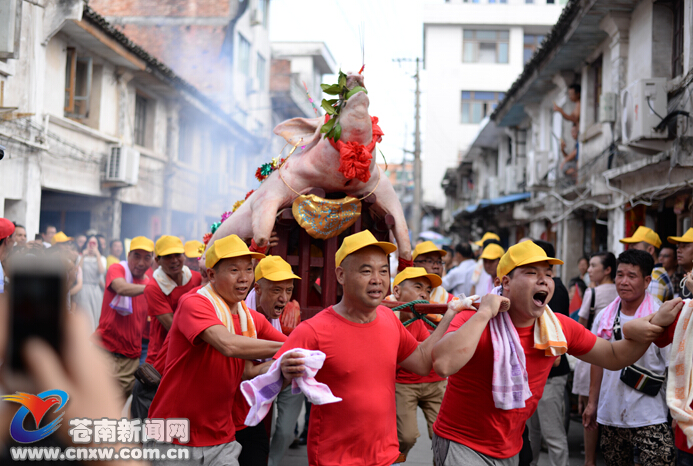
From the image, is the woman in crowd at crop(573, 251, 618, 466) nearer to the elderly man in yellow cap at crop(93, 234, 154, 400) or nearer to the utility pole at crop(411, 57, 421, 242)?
the elderly man in yellow cap at crop(93, 234, 154, 400)

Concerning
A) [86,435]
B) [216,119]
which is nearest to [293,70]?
[216,119]

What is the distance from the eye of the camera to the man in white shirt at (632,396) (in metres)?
4.46

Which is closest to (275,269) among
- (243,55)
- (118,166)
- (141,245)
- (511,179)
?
(141,245)

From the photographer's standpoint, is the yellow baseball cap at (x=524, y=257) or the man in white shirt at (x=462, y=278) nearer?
the yellow baseball cap at (x=524, y=257)

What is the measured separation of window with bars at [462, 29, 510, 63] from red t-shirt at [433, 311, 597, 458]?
37776 millimetres

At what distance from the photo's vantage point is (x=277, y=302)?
185 inches

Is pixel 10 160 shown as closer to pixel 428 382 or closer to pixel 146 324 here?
pixel 146 324

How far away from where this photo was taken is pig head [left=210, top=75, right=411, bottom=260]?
4320mm

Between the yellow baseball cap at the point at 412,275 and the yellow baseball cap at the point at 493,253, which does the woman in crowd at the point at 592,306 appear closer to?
the yellow baseball cap at the point at 493,253

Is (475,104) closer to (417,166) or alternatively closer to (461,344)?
(417,166)

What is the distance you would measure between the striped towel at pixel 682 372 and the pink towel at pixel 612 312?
1.42 meters

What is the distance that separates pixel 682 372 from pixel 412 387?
2.40 meters

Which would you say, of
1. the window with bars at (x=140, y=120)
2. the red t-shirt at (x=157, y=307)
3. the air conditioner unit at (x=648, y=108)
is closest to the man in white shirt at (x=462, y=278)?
the air conditioner unit at (x=648, y=108)

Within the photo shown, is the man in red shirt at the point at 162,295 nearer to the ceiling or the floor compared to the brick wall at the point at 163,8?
nearer to the floor
